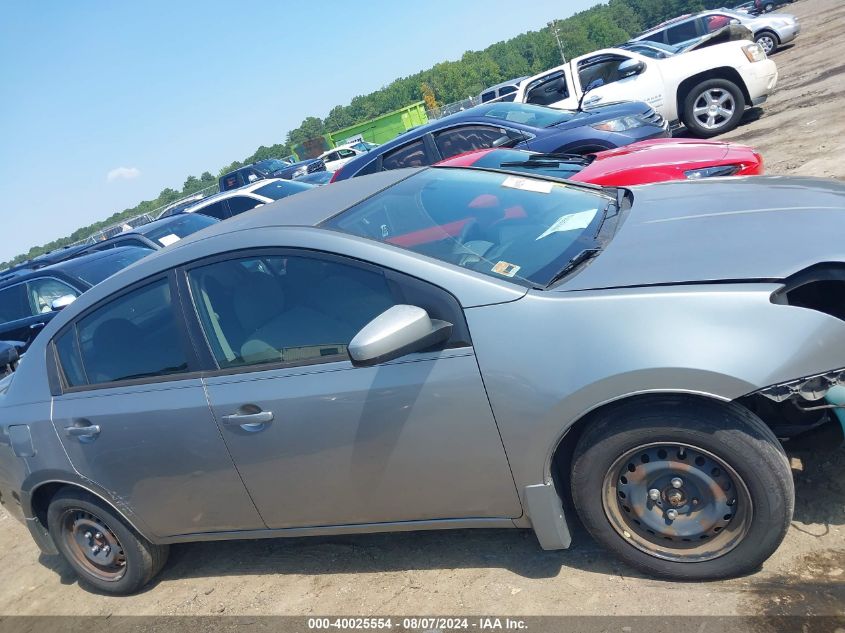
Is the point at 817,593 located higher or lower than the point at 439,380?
lower

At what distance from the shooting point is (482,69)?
11081cm

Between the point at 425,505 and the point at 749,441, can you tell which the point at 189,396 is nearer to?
the point at 425,505

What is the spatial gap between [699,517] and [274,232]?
2.03 metres

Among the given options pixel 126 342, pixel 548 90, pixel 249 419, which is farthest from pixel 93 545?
pixel 548 90

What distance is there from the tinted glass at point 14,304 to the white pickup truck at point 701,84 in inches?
303

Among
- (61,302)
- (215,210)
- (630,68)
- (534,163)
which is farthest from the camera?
(215,210)

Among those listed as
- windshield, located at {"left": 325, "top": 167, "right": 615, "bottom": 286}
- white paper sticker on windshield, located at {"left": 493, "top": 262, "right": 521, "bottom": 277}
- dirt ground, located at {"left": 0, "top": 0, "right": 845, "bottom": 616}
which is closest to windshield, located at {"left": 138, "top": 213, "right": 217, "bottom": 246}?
dirt ground, located at {"left": 0, "top": 0, "right": 845, "bottom": 616}

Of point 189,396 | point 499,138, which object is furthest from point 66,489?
point 499,138

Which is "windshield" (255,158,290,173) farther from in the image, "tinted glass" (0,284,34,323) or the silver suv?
"tinted glass" (0,284,34,323)

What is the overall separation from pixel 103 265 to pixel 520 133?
522 centimetres

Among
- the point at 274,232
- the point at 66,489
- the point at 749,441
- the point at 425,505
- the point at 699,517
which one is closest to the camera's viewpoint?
the point at 749,441

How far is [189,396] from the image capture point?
3145 mm

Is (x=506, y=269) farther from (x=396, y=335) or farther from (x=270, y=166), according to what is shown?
(x=270, y=166)

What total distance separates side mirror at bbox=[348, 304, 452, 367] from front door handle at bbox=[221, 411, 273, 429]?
2.02ft
